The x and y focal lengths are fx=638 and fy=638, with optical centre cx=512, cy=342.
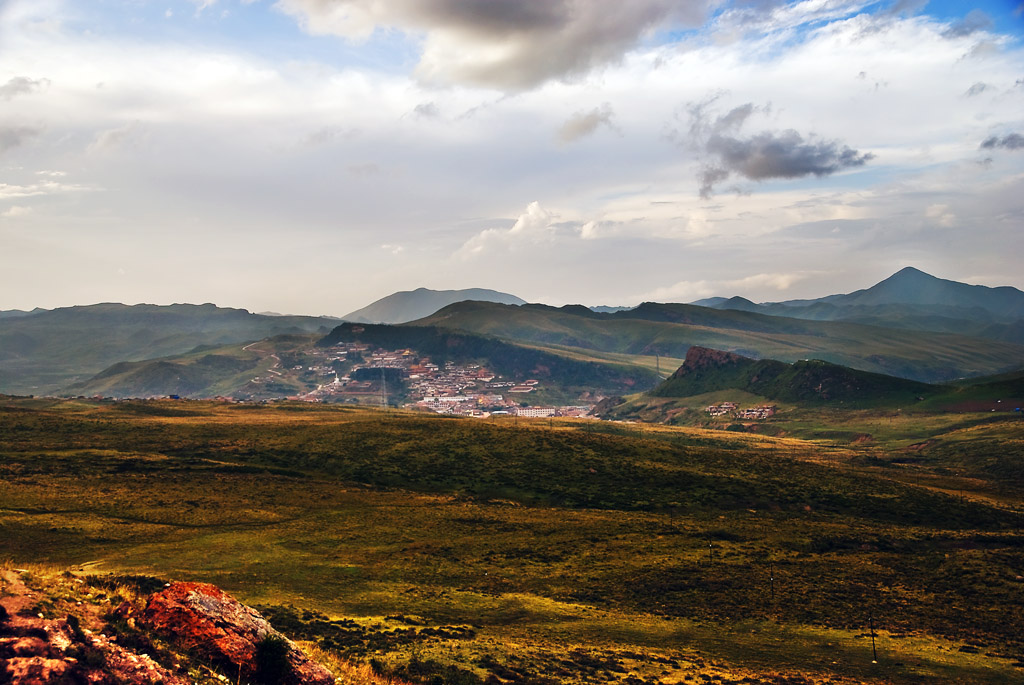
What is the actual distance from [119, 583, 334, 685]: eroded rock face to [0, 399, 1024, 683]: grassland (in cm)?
1048

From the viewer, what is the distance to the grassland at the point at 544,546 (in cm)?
5231

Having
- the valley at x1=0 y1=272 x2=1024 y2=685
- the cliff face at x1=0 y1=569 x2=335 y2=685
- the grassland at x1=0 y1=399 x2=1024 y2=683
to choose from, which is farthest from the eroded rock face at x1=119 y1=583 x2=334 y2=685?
the grassland at x1=0 y1=399 x2=1024 y2=683

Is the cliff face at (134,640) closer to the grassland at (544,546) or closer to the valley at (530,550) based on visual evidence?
the valley at (530,550)

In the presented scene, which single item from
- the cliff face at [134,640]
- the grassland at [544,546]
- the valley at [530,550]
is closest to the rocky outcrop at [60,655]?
the cliff face at [134,640]

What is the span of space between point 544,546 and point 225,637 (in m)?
55.7

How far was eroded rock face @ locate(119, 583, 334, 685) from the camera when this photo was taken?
3275 centimetres

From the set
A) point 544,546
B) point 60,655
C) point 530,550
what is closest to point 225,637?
point 60,655

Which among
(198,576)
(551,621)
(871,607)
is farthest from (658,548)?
(198,576)

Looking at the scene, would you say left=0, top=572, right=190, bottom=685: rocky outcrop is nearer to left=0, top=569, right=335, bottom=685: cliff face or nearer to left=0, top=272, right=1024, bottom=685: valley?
left=0, top=569, right=335, bottom=685: cliff face

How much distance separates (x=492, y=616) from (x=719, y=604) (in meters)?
24.5

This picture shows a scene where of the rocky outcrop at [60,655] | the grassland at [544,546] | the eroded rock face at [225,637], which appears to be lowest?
the grassland at [544,546]

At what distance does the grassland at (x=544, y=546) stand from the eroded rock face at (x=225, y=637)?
1048 centimetres

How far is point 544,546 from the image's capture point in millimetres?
84562

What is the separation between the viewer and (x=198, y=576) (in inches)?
2365
